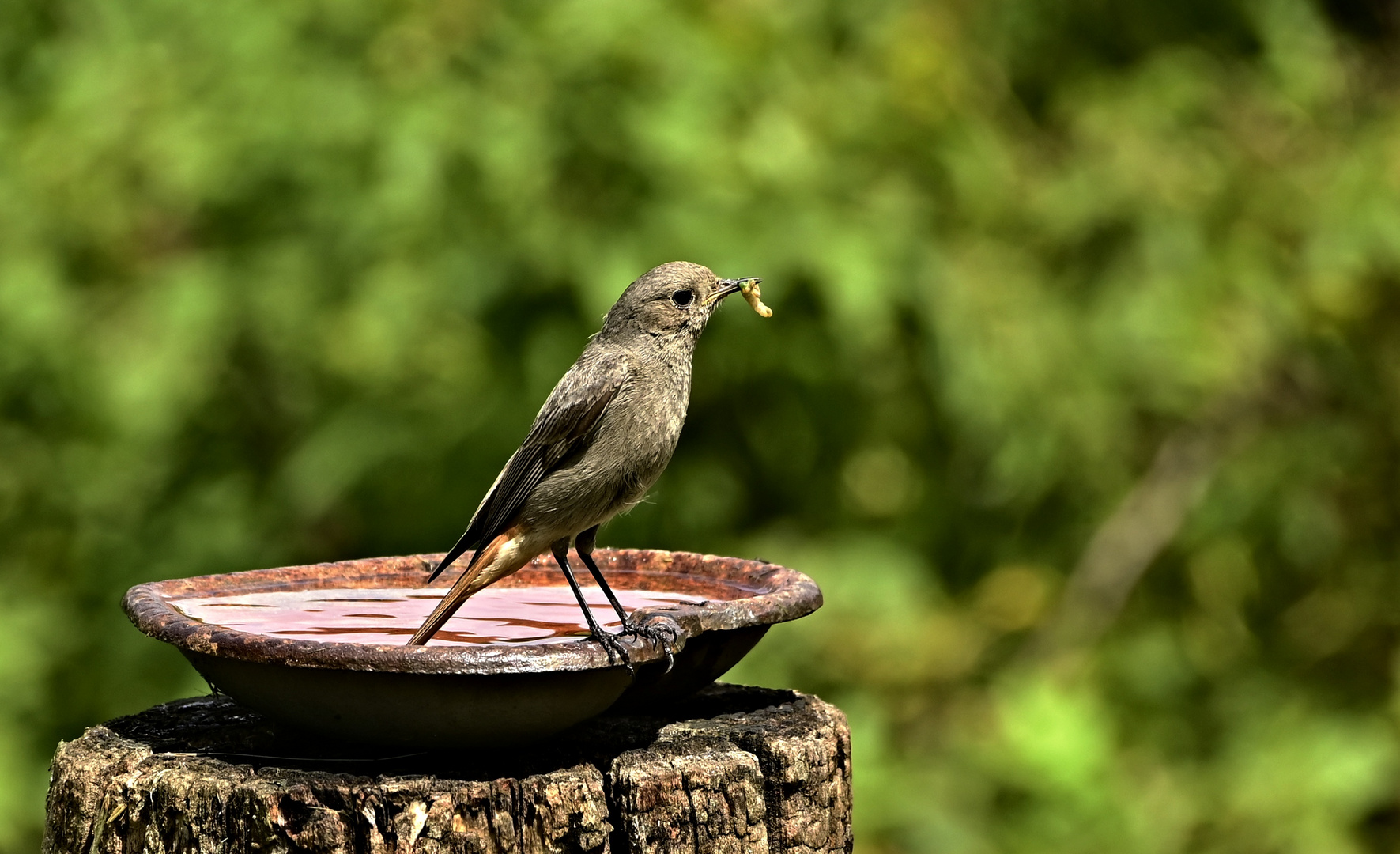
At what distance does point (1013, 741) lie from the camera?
607 cm

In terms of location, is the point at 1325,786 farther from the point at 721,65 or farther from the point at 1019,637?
the point at 721,65

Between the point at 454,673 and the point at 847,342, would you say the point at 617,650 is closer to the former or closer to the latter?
the point at 454,673

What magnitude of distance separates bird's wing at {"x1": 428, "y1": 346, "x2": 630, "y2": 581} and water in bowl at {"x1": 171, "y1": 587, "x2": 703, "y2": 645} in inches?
6.6

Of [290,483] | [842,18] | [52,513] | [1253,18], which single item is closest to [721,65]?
[842,18]

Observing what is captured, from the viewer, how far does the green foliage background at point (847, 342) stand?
5434 millimetres

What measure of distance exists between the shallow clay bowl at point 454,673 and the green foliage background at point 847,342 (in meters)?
1.97

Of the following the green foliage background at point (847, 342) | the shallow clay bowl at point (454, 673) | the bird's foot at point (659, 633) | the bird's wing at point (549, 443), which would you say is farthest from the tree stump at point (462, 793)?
the green foliage background at point (847, 342)

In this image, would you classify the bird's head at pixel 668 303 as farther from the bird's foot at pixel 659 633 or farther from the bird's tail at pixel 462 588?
the bird's foot at pixel 659 633

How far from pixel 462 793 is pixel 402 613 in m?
0.79

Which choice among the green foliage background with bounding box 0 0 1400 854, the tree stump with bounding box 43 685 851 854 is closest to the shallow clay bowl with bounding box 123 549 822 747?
the tree stump with bounding box 43 685 851 854

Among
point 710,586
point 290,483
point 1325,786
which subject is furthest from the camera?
point 1325,786

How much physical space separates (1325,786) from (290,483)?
415cm

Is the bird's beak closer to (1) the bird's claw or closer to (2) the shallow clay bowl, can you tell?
(2) the shallow clay bowl

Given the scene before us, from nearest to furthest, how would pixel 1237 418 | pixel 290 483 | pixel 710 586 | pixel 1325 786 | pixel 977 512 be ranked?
pixel 710 586
pixel 290 483
pixel 1325 786
pixel 977 512
pixel 1237 418
